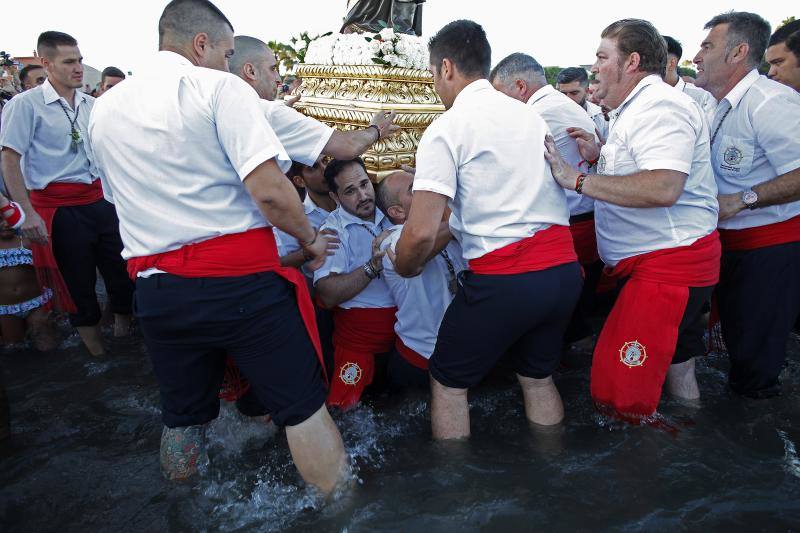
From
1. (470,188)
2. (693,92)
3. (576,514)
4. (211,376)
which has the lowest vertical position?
(576,514)

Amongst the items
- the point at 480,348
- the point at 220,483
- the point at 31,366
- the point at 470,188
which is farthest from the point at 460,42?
the point at 31,366

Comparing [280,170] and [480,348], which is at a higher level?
[280,170]

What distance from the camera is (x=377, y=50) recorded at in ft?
12.9

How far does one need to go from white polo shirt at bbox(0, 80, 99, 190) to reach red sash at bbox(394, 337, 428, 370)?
94.6 inches

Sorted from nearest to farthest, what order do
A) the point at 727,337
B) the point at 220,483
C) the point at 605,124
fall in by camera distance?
the point at 220,483 → the point at 727,337 → the point at 605,124

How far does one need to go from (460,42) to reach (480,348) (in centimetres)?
122

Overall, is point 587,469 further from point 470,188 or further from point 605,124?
point 605,124

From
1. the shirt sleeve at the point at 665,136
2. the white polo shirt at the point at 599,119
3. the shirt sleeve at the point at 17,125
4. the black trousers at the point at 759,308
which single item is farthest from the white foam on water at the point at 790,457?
the shirt sleeve at the point at 17,125

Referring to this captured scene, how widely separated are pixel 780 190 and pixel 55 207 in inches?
158

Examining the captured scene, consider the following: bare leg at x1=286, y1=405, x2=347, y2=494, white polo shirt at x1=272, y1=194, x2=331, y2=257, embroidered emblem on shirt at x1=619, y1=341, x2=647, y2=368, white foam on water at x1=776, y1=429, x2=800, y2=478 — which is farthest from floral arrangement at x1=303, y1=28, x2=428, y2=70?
white foam on water at x1=776, y1=429, x2=800, y2=478

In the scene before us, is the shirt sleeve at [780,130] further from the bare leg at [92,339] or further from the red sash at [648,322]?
the bare leg at [92,339]

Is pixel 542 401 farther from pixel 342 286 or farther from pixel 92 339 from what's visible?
pixel 92 339

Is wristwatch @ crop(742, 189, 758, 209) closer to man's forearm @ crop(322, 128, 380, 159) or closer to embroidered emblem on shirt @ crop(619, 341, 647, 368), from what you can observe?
embroidered emblem on shirt @ crop(619, 341, 647, 368)

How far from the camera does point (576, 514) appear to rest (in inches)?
80.8
